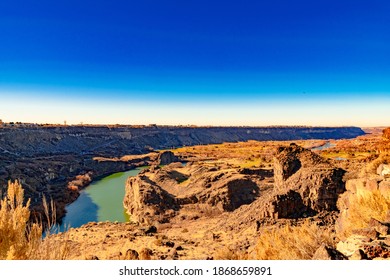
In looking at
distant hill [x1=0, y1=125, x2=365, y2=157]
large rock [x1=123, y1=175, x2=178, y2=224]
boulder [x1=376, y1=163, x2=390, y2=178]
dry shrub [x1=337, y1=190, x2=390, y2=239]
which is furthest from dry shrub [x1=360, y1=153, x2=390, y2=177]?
distant hill [x1=0, y1=125, x2=365, y2=157]

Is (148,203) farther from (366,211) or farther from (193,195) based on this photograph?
(366,211)

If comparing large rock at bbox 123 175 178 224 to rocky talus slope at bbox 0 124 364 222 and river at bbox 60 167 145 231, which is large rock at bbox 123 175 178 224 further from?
rocky talus slope at bbox 0 124 364 222

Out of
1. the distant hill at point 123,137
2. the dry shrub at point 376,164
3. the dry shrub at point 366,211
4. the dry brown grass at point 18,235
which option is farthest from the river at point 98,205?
the distant hill at point 123,137

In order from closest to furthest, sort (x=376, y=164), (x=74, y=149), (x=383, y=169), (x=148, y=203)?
(x=383, y=169)
(x=376, y=164)
(x=148, y=203)
(x=74, y=149)

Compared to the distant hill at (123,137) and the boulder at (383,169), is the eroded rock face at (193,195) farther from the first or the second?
the distant hill at (123,137)

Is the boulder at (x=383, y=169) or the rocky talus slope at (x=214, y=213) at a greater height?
the boulder at (x=383, y=169)

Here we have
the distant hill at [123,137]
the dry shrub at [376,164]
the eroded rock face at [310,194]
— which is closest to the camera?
the dry shrub at [376,164]

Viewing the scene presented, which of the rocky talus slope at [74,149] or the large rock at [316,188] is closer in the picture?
the large rock at [316,188]

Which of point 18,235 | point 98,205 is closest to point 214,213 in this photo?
point 98,205
